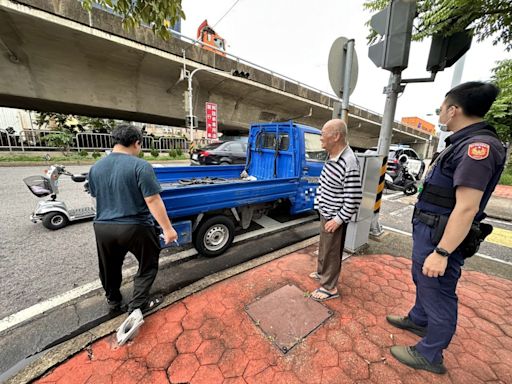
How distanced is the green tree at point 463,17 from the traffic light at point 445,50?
0.26 feet

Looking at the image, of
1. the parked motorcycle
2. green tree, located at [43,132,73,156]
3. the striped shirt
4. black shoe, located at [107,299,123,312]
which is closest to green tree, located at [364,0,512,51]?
the striped shirt

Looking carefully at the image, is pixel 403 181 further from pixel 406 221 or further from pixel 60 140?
pixel 60 140

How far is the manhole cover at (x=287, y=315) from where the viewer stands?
1860mm

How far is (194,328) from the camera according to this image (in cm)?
193

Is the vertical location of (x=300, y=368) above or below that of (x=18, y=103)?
below

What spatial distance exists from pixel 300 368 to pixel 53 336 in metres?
2.08

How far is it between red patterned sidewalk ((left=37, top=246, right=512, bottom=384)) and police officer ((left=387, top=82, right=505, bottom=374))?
0.26 metres

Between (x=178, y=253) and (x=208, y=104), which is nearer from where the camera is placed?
(x=178, y=253)

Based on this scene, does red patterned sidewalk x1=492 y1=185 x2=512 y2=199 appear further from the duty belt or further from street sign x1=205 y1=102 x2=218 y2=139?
street sign x1=205 y1=102 x2=218 y2=139

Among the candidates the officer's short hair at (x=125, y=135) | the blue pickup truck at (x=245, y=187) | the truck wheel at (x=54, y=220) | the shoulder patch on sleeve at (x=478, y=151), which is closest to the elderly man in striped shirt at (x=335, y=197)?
the shoulder patch on sleeve at (x=478, y=151)

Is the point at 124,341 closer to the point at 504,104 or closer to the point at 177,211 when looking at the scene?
the point at 177,211

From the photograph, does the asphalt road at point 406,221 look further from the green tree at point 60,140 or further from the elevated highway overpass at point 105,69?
the green tree at point 60,140

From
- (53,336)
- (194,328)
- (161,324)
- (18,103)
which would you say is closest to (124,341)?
(161,324)

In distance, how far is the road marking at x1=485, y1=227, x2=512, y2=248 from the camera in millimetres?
4221
